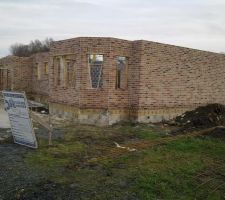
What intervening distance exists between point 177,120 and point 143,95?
6.58 feet

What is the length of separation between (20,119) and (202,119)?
7.36m

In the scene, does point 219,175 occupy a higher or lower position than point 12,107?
lower

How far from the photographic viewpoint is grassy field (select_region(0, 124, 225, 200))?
6691 mm

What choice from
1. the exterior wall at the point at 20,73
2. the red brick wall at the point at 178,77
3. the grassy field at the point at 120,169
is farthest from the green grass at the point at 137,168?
the exterior wall at the point at 20,73

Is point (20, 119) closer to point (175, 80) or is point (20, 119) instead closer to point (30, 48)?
point (175, 80)

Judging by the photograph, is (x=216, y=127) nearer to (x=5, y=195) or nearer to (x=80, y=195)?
(x=80, y=195)

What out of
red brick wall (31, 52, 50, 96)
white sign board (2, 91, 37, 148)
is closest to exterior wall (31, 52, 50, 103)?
red brick wall (31, 52, 50, 96)

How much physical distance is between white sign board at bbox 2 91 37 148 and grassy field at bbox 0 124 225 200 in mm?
458

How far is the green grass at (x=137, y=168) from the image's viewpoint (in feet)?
22.4

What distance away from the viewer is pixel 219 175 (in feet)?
26.4

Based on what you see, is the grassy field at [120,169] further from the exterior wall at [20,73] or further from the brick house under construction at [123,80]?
the exterior wall at [20,73]

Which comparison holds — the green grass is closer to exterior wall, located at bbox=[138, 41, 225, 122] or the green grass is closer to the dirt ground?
the dirt ground

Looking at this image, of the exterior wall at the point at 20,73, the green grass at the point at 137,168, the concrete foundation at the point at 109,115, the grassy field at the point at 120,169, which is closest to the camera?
the grassy field at the point at 120,169

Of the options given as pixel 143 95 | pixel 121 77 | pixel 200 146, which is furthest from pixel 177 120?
pixel 200 146
